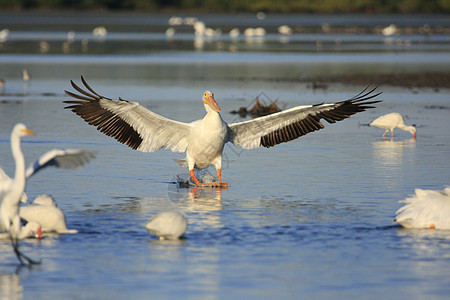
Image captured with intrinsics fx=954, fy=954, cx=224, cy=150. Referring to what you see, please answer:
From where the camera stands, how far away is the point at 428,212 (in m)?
9.65

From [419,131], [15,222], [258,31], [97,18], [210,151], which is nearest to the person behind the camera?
[15,222]

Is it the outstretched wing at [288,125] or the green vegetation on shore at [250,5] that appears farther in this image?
the green vegetation on shore at [250,5]

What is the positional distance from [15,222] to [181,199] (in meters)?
3.34

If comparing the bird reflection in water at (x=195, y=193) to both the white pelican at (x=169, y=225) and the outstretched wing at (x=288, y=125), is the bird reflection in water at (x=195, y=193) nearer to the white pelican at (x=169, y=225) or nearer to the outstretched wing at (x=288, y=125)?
the outstretched wing at (x=288, y=125)

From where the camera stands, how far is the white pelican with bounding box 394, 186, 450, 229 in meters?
9.62

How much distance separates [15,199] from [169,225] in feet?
4.91

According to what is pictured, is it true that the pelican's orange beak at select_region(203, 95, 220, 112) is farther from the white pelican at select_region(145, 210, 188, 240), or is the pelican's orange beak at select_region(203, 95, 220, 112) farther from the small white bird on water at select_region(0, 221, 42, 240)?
the small white bird on water at select_region(0, 221, 42, 240)

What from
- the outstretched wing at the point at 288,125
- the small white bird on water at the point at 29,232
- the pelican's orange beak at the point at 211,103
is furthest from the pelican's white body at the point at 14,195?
the outstretched wing at the point at 288,125

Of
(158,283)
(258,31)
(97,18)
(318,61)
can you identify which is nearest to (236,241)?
(158,283)

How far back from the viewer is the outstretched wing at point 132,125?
1274 cm

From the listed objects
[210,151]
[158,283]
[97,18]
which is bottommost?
[158,283]

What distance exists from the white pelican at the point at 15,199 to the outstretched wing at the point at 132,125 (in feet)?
12.7

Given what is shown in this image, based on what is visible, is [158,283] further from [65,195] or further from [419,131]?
[419,131]

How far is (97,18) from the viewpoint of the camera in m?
97.4
